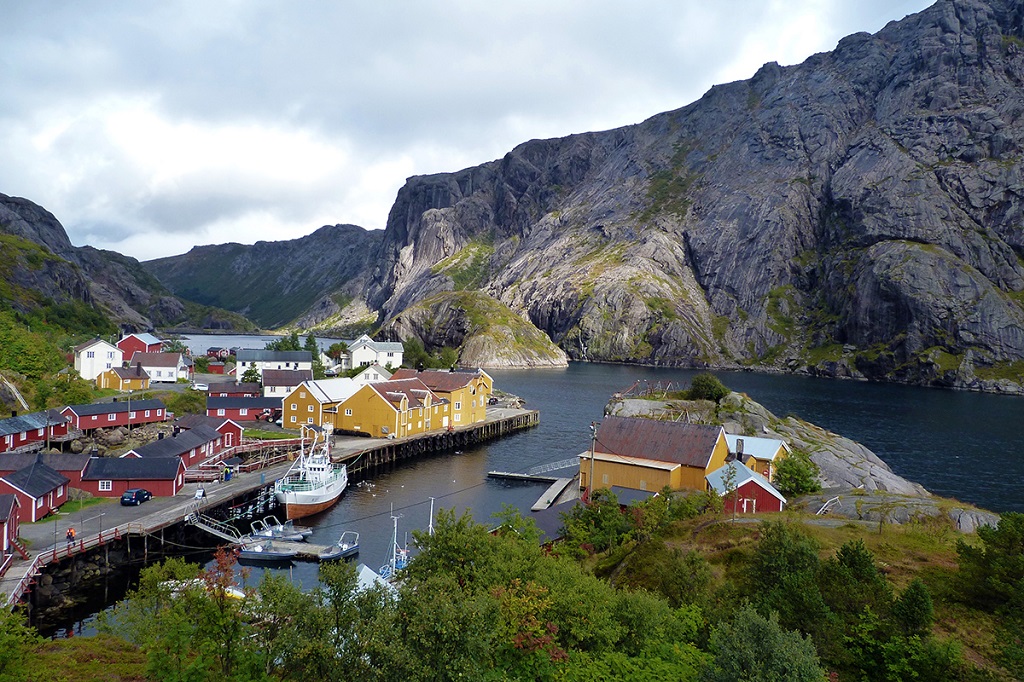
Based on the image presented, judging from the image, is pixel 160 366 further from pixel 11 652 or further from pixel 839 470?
pixel 839 470

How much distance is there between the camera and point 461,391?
80.9 meters

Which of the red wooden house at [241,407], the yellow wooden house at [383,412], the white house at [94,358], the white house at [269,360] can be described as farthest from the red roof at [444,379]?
the white house at [94,358]

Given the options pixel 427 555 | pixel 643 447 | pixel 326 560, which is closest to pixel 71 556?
pixel 326 560

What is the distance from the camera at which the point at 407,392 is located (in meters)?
76.1

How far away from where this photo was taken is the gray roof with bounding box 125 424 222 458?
49188 millimetres

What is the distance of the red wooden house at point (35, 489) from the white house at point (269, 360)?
59.4 m

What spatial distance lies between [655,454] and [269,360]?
3060 inches

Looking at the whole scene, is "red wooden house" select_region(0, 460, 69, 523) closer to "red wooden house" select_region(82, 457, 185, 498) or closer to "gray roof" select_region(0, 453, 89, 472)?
"gray roof" select_region(0, 453, 89, 472)

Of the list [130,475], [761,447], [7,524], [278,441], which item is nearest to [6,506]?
[7,524]

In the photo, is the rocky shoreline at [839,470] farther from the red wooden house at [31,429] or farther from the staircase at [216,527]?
the red wooden house at [31,429]

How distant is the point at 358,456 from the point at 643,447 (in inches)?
1188

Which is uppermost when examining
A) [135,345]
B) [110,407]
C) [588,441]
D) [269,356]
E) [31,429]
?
[135,345]

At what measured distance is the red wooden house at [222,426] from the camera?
197ft

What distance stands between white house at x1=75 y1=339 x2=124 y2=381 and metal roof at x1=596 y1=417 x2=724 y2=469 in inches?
2926
